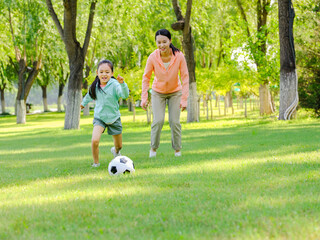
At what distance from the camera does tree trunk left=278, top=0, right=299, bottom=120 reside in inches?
632

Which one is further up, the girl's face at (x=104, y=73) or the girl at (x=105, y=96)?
the girl's face at (x=104, y=73)

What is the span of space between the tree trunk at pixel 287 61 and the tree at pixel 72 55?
8289mm

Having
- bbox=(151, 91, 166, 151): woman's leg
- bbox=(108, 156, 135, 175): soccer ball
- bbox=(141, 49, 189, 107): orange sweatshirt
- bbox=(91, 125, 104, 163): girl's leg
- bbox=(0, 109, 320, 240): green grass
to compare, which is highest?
bbox=(141, 49, 189, 107): orange sweatshirt

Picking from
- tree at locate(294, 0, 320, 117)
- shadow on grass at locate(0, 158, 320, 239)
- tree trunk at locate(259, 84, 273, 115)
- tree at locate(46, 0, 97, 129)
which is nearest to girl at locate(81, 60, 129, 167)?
shadow on grass at locate(0, 158, 320, 239)

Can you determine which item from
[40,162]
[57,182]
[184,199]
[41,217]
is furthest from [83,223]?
[40,162]

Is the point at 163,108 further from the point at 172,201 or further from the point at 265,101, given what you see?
→ the point at 265,101

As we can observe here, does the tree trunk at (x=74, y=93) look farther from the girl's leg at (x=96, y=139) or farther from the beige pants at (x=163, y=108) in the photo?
the girl's leg at (x=96, y=139)

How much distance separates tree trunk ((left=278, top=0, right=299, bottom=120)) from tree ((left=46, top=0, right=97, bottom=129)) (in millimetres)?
8289

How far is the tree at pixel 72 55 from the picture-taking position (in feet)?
62.5

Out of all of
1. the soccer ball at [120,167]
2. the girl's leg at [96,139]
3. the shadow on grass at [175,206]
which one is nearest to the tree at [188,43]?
the girl's leg at [96,139]

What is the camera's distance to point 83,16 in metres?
27.8

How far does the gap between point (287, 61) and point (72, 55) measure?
9561 millimetres

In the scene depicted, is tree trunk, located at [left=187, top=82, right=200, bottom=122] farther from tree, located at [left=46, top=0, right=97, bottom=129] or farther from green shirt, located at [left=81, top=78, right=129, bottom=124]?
green shirt, located at [left=81, top=78, right=129, bottom=124]

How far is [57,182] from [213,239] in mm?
3277
